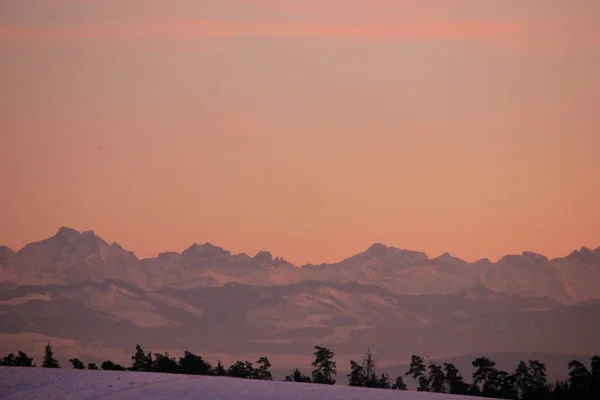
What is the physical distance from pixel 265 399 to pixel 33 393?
22.9 m

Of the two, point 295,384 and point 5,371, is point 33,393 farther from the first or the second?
point 295,384

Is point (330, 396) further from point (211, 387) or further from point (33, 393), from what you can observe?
point (33, 393)

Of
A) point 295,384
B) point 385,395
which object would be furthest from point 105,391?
point 385,395

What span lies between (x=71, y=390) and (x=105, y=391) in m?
3.48

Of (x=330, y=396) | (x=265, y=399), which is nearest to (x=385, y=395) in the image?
(x=330, y=396)

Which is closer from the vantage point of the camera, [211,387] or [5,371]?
[211,387]

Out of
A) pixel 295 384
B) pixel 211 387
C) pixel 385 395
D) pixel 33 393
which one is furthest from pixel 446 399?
pixel 33 393

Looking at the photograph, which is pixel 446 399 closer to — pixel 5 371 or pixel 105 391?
pixel 105 391

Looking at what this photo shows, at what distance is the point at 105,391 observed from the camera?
9888 cm

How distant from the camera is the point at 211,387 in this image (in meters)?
101

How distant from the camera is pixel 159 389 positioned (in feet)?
326

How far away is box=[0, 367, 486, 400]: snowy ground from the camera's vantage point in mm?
98250

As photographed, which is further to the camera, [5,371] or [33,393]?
[5,371]

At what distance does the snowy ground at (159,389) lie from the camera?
9825 centimetres
